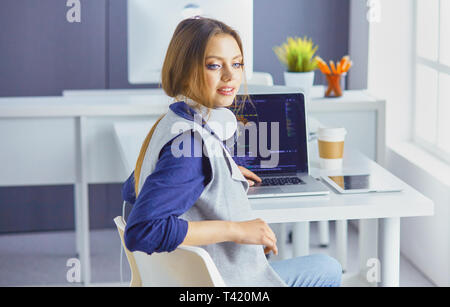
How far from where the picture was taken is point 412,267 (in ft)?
10.7

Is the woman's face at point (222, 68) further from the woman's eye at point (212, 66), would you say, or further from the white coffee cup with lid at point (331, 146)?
the white coffee cup with lid at point (331, 146)

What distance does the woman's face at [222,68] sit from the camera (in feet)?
5.16

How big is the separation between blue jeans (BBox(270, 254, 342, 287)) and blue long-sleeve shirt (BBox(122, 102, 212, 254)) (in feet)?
1.53

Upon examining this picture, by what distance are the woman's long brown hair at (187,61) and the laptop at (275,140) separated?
56cm

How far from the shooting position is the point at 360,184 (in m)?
2.10

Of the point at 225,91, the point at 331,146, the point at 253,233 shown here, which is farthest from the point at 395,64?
the point at 253,233

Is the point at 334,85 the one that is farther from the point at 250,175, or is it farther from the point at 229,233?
the point at 229,233

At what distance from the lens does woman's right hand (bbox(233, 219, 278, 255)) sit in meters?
1.46

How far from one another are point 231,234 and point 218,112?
0.55 metres

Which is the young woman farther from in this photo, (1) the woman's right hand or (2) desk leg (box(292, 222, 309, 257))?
(2) desk leg (box(292, 222, 309, 257))

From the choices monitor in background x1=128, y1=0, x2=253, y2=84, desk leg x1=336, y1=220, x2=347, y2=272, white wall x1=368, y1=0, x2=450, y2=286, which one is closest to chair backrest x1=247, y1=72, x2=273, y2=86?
monitor in background x1=128, y1=0, x2=253, y2=84

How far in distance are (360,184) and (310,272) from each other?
0.41 m

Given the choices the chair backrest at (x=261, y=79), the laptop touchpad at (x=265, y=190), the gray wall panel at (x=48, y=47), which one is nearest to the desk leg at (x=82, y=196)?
the chair backrest at (x=261, y=79)

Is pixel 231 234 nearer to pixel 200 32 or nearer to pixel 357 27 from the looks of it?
pixel 200 32
